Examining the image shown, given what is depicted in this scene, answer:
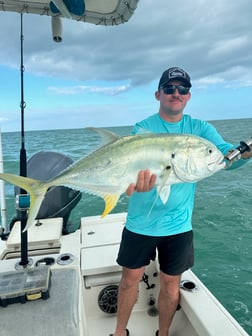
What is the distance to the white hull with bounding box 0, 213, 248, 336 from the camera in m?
1.47

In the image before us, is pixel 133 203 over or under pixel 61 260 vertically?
over

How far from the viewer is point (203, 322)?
80.7 inches

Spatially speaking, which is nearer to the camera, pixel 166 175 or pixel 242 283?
pixel 166 175

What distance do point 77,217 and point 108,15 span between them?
238 inches

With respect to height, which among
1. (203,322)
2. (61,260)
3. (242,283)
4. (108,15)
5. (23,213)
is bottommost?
(242,283)

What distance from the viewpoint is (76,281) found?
1.76 metres

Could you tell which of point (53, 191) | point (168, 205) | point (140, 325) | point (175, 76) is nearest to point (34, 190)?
point (168, 205)

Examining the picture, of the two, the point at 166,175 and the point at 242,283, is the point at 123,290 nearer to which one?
the point at 166,175

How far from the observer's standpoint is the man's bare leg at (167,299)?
227 centimetres

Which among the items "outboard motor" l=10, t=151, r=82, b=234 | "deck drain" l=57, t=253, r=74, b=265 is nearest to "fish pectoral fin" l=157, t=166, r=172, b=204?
"deck drain" l=57, t=253, r=74, b=265

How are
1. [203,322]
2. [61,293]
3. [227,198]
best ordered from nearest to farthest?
[61,293] < [203,322] < [227,198]

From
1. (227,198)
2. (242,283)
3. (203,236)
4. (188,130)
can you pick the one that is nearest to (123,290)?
(188,130)

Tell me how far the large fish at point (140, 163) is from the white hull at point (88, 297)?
1.49ft

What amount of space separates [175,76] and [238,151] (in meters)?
0.68
